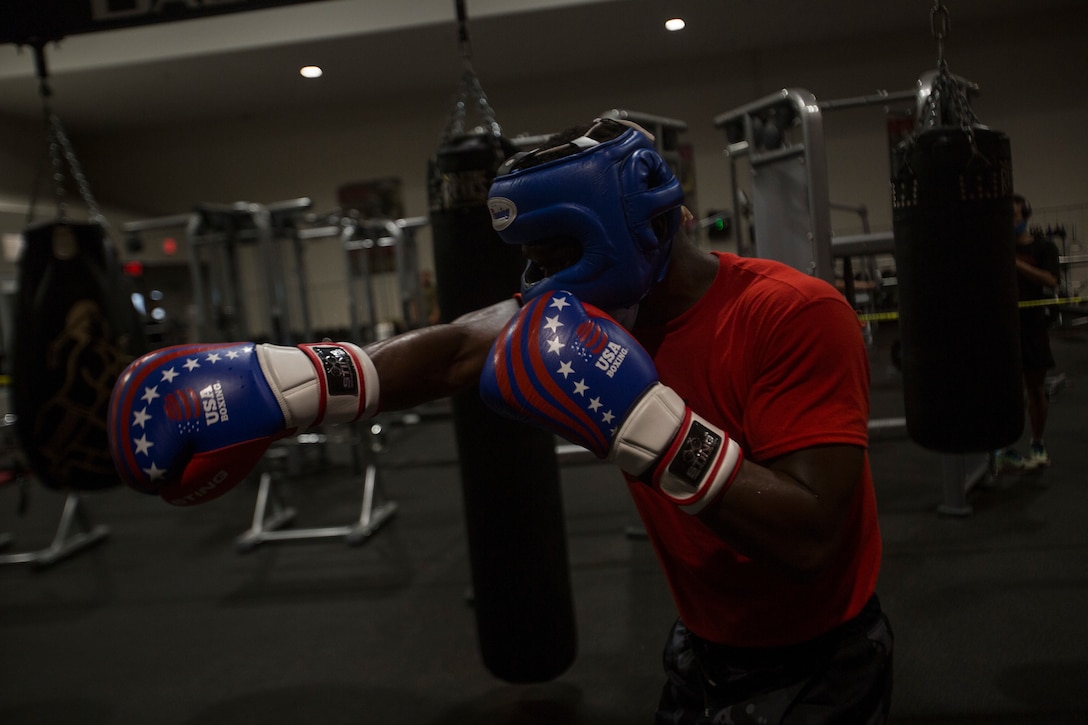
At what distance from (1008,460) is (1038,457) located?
0.90 ft

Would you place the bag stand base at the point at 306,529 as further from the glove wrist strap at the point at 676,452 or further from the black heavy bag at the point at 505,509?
the glove wrist strap at the point at 676,452

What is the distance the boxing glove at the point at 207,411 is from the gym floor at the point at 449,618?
5.76ft

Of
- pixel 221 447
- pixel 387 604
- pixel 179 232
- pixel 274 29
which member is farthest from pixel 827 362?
pixel 179 232

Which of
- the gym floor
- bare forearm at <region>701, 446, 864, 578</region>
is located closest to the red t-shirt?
bare forearm at <region>701, 446, 864, 578</region>

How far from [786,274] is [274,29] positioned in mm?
7241

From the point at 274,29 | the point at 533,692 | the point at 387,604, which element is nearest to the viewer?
the point at 533,692

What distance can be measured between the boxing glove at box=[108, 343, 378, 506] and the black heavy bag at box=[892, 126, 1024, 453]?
130 centimetres

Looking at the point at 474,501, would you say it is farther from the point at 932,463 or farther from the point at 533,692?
the point at 932,463

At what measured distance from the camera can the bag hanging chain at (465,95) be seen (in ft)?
5.92

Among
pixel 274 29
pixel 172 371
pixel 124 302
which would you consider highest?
pixel 274 29

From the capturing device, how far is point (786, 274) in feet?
3.61

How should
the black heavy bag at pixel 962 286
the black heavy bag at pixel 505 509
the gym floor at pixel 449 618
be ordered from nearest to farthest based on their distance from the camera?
the black heavy bag at pixel 962 286
the black heavy bag at pixel 505 509
the gym floor at pixel 449 618

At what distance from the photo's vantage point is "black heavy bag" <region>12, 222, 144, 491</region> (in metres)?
2.21

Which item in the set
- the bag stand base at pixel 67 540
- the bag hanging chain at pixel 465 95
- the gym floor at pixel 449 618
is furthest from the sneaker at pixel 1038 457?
the bag stand base at pixel 67 540
